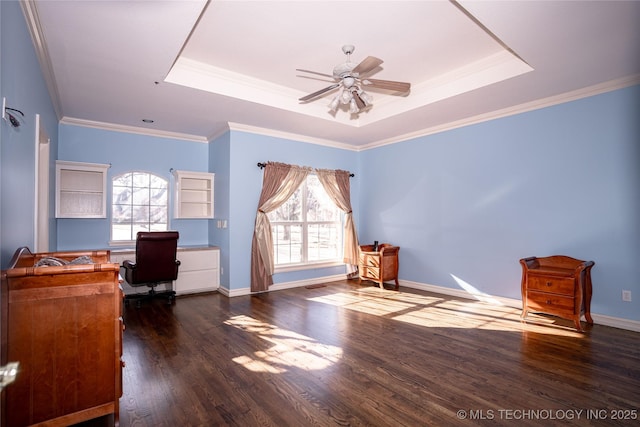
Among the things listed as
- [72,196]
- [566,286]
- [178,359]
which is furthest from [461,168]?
[72,196]

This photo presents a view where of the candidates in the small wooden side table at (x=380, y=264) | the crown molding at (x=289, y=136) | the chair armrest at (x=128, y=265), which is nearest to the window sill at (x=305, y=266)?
the small wooden side table at (x=380, y=264)

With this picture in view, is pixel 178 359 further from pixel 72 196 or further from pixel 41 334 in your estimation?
Answer: pixel 72 196

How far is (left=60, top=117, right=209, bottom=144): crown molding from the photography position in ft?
15.5

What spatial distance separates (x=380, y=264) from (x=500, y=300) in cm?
182

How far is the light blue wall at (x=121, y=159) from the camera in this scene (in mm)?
4746

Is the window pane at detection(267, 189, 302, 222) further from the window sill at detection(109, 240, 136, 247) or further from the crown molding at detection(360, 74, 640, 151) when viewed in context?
the window sill at detection(109, 240, 136, 247)

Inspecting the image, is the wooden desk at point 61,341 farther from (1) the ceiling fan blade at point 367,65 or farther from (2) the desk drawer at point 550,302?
(2) the desk drawer at point 550,302

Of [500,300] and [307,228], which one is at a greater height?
[307,228]

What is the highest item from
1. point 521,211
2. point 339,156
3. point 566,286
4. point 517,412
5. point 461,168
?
point 339,156

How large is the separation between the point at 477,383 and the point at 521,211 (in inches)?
106

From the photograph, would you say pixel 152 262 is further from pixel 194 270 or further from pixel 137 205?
pixel 137 205

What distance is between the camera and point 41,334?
1.70 meters

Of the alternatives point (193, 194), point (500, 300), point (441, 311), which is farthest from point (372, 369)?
point (193, 194)

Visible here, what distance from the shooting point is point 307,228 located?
5895 mm
